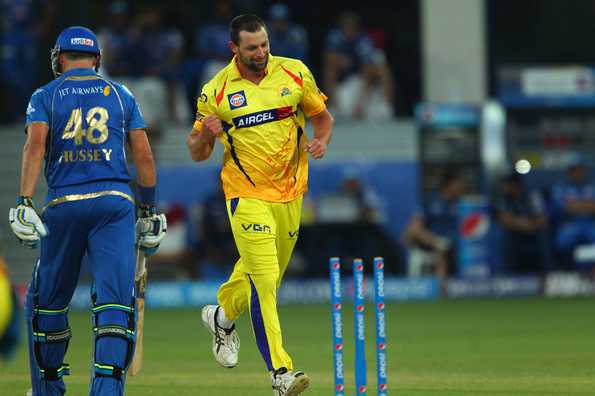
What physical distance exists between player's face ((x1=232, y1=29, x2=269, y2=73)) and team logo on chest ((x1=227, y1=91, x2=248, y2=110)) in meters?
0.18

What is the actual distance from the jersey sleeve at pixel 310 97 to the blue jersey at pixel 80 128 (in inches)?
56.8

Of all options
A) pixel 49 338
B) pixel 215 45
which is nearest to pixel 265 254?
pixel 49 338

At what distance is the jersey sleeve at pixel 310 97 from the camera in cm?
848

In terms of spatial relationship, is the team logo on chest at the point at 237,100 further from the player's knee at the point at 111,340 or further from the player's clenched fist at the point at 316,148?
the player's knee at the point at 111,340

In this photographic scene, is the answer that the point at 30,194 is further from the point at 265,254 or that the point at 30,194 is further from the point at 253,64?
the point at 253,64

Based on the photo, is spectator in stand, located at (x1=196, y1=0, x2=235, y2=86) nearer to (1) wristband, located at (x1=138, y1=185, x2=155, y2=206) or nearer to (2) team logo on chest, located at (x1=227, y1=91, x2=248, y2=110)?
(2) team logo on chest, located at (x1=227, y1=91, x2=248, y2=110)

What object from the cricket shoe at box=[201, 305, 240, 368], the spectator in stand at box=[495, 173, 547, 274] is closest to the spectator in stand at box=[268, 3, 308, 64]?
Answer: the spectator in stand at box=[495, 173, 547, 274]

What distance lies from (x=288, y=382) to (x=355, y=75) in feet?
40.5

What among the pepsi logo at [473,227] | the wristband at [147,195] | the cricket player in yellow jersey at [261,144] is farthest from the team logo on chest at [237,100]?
the pepsi logo at [473,227]

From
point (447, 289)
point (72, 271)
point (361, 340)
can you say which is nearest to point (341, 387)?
point (361, 340)

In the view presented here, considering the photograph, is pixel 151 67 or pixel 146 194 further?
pixel 151 67

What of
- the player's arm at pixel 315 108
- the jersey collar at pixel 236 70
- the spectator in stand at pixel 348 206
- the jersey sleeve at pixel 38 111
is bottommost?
the jersey sleeve at pixel 38 111

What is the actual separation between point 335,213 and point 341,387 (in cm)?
1133

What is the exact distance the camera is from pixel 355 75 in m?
19.8
